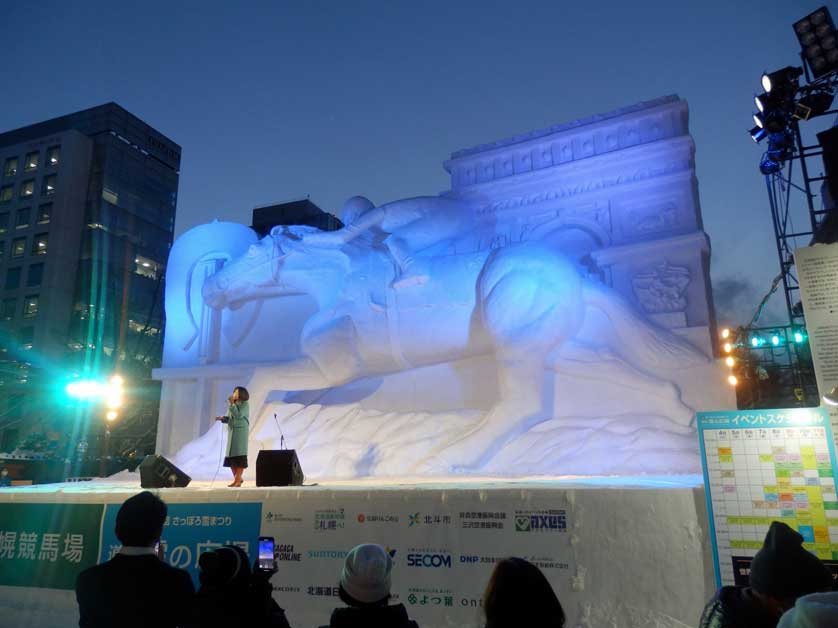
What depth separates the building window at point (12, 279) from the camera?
945 inches

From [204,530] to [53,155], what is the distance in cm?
2663

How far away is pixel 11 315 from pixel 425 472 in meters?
24.1

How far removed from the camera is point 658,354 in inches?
211

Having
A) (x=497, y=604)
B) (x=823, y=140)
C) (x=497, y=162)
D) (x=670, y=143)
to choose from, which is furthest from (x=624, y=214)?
(x=823, y=140)

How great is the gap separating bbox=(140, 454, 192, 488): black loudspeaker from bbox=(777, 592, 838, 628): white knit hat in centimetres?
476

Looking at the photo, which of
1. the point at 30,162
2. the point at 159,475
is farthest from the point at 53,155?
the point at 159,475

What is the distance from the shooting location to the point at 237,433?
5215 millimetres

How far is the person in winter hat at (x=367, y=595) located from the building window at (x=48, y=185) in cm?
2801

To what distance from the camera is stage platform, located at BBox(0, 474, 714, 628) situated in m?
3.21

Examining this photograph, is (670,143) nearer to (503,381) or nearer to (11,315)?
(503,381)

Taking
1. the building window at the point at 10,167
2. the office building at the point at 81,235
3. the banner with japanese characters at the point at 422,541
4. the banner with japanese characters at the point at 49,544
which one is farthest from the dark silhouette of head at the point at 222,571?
the building window at the point at 10,167

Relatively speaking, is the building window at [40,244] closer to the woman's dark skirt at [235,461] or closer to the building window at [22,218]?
the building window at [22,218]

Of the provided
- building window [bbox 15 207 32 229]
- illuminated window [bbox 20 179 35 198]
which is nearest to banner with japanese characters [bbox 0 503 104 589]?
building window [bbox 15 207 32 229]

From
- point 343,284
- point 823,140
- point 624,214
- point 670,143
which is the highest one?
point 823,140
